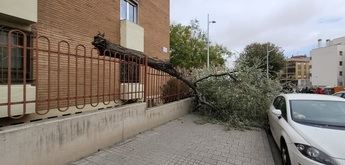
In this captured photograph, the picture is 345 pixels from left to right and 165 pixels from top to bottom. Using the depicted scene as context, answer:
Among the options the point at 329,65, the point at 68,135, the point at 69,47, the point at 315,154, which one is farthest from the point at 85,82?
the point at 329,65

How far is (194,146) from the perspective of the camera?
23.6ft

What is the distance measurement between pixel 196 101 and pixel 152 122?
4.57 m

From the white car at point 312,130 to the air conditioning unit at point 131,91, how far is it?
3.61 metres

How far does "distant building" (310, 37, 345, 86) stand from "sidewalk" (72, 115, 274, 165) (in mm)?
70482

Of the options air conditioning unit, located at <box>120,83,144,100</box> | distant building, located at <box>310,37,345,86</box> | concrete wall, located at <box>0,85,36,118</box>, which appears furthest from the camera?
distant building, located at <box>310,37,345,86</box>

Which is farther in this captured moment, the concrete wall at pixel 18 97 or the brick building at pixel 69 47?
the brick building at pixel 69 47

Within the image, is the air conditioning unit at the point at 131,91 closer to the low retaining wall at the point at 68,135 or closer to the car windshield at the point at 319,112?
the low retaining wall at the point at 68,135

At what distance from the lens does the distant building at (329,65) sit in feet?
234

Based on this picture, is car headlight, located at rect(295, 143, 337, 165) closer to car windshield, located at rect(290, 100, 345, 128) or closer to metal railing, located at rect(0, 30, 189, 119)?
car windshield, located at rect(290, 100, 345, 128)

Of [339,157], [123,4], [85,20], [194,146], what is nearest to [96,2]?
[85,20]

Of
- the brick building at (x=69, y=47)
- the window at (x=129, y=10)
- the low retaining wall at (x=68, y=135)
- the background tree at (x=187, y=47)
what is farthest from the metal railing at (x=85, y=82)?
the background tree at (x=187, y=47)

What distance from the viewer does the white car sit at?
4.52 meters

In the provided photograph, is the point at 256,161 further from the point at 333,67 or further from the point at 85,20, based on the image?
the point at 333,67

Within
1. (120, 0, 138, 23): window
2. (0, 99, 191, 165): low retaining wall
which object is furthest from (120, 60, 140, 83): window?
(120, 0, 138, 23): window
